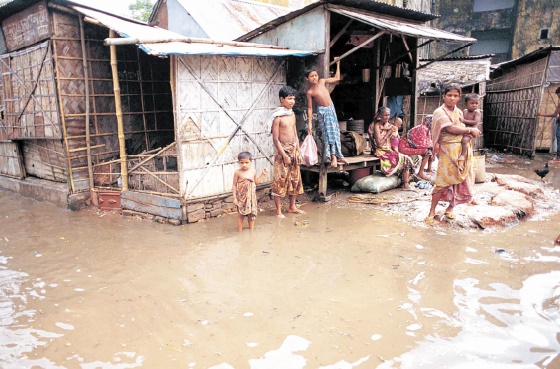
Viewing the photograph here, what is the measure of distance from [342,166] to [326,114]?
0.99m

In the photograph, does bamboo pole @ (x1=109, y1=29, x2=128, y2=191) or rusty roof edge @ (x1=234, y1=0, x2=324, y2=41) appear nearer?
bamboo pole @ (x1=109, y1=29, x2=128, y2=191)

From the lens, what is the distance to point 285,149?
6141mm

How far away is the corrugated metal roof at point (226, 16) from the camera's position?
10.6 meters

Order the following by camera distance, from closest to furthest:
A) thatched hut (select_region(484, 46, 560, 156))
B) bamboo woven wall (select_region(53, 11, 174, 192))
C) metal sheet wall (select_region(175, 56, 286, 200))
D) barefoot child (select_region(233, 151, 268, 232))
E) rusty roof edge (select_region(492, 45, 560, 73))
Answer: barefoot child (select_region(233, 151, 268, 232))
metal sheet wall (select_region(175, 56, 286, 200))
bamboo woven wall (select_region(53, 11, 174, 192))
rusty roof edge (select_region(492, 45, 560, 73))
thatched hut (select_region(484, 46, 560, 156))

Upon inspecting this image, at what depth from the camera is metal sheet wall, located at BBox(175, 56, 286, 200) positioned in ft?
19.6

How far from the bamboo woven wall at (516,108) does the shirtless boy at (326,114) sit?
7.48 m

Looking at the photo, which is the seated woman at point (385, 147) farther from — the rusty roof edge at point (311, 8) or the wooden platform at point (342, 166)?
the rusty roof edge at point (311, 8)

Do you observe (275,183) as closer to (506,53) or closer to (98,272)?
(98,272)

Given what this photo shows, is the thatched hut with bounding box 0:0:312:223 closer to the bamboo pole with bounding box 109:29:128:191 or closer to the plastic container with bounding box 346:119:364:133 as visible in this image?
the bamboo pole with bounding box 109:29:128:191

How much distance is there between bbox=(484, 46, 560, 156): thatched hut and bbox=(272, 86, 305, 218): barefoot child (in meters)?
8.43

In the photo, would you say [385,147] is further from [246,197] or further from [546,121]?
[546,121]

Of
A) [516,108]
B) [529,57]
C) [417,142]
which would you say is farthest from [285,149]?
[516,108]

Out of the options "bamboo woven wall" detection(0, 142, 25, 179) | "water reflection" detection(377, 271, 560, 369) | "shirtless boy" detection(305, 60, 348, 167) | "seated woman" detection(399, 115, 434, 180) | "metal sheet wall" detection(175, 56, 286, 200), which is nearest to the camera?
"water reflection" detection(377, 271, 560, 369)

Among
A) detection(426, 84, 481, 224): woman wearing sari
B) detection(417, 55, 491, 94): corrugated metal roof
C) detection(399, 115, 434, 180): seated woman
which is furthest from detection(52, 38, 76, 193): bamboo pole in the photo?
detection(417, 55, 491, 94): corrugated metal roof
